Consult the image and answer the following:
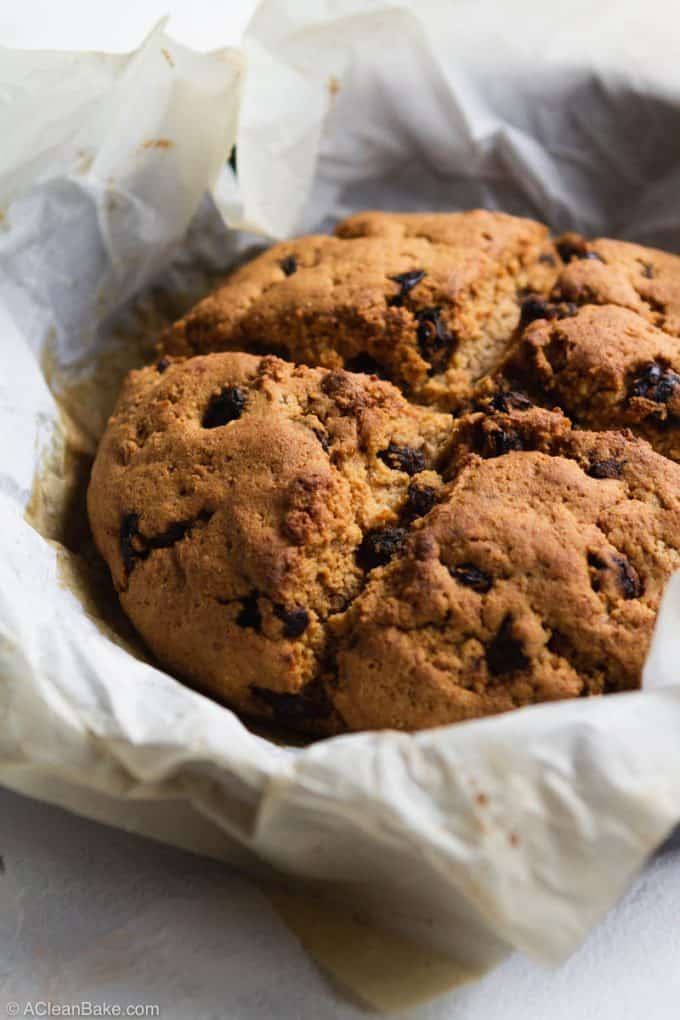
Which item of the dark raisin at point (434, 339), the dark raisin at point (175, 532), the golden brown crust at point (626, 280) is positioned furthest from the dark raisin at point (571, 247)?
the dark raisin at point (175, 532)

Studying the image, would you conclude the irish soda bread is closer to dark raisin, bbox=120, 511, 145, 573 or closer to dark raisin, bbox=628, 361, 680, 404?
dark raisin, bbox=120, 511, 145, 573

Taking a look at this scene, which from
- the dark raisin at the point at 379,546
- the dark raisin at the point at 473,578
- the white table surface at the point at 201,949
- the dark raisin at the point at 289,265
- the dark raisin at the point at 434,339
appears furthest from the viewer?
the dark raisin at the point at 289,265

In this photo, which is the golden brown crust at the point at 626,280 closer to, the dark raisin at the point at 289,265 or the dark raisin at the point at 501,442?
the dark raisin at the point at 501,442

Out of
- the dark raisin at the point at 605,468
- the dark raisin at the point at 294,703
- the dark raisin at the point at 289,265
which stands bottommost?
the dark raisin at the point at 294,703

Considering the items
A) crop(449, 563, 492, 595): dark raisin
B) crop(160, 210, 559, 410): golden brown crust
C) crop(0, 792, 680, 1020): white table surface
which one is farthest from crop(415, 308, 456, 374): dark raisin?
crop(0, 792, 680, 1020): white table surface

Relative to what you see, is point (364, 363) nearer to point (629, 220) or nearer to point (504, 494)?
point (504, 494)

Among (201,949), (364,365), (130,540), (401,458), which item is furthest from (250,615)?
(364,365)

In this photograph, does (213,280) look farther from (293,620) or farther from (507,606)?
(507,606)
